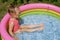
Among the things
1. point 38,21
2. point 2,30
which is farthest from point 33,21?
point 2,30

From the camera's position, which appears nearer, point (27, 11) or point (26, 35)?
point (26, 35)

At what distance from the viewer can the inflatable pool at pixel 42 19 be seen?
505cm

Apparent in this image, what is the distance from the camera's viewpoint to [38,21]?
5527 mm

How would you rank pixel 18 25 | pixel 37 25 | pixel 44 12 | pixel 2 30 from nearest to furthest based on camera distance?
pixel 2 30, pixel 18 25, pixel 37 25, pixel 44 12

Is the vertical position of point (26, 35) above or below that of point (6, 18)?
below

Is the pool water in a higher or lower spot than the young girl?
lower

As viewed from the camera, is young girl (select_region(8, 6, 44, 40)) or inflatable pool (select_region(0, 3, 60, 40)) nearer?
young girl (select_region(8, 6, 44, 40))

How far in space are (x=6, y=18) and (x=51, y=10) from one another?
115 cm

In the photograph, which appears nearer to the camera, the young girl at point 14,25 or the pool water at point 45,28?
the young girl at point 14,25

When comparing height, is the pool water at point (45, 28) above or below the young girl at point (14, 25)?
below

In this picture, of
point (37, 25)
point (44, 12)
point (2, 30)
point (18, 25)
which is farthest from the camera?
point (44, 12)

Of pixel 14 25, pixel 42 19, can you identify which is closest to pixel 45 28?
pixel 42 19

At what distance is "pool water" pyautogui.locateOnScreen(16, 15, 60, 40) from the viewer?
16.5 feet

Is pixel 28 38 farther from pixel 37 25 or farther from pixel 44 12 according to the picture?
pixel 44 12
